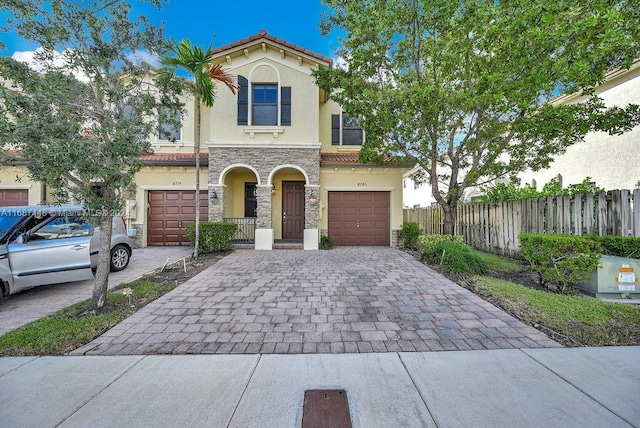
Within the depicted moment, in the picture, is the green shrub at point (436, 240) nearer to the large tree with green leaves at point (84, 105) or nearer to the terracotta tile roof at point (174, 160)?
the large tree with green leaves at point (84, 105)

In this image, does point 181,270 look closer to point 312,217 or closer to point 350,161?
point 312,217

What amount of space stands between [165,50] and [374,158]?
6773 mm

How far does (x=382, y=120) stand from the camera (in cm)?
830

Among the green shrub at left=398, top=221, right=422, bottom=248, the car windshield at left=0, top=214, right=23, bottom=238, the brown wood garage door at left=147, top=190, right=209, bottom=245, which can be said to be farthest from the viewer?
the brown wood garage door at left=147, top=190, right=209, bottom=245

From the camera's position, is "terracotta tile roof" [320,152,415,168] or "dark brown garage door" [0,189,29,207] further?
"dark brown garage door" [0,189,29,207]

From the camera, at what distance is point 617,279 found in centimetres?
468

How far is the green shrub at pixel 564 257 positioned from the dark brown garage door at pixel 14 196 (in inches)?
681

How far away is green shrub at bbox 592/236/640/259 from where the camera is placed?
5113 mm

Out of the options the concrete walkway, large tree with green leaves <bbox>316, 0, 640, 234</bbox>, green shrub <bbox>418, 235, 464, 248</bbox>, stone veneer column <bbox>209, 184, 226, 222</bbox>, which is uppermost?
large tree with green leaves <bbox>316, 0, 640, 234</bbox>

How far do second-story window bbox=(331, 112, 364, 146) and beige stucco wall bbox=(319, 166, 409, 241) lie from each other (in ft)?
6.48

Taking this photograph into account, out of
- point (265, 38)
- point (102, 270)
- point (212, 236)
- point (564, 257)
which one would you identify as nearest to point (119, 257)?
point (212, 236)

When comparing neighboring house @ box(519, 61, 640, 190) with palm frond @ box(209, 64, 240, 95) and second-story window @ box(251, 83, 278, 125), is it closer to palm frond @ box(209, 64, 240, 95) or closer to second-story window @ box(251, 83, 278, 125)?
second-story window @ box(251, 83, 278, 125)

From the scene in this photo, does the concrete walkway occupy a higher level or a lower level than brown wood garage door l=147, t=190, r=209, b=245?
lower

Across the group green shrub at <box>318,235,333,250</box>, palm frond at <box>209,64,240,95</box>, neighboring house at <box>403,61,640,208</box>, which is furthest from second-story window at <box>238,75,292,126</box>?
neighboring house at <box>403,61,640,208</box>
